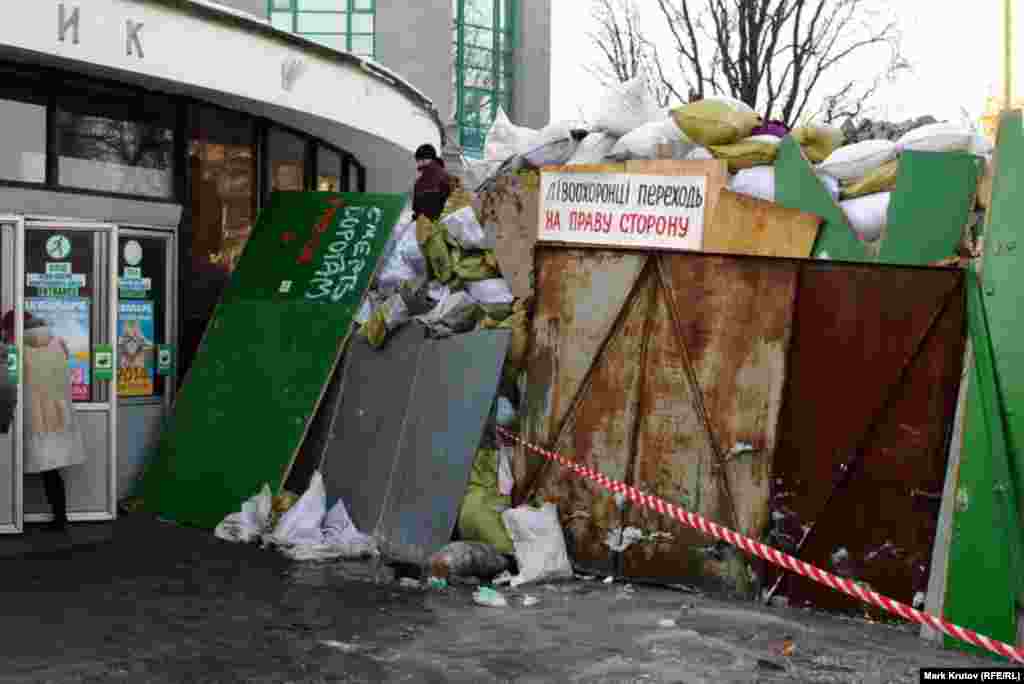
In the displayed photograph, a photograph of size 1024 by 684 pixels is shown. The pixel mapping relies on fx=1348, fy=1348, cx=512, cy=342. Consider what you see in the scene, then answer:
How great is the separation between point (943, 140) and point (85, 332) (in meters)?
6.68

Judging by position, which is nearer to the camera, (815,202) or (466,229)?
(815,202)

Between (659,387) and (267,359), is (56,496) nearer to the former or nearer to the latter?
(267,359)

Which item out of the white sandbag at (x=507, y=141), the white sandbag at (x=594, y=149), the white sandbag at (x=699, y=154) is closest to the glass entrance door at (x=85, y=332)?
the white sandbag at (x=507, y=141)

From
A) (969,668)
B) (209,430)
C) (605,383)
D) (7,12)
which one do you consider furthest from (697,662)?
(7,12)

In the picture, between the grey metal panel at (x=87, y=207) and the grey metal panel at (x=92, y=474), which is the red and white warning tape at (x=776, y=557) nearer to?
the grey metal panel at (x=92, y=474)

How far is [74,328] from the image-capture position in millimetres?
10781

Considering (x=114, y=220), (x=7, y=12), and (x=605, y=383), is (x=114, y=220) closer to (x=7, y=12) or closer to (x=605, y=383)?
(x=7, y=12)

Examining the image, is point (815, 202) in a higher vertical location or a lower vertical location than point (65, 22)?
lower

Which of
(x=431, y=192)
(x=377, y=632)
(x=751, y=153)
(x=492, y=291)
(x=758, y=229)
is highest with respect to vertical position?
(x=751, y=153)

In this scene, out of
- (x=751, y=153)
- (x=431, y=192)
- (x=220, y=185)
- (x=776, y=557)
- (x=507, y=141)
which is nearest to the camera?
(x=776, y=557)

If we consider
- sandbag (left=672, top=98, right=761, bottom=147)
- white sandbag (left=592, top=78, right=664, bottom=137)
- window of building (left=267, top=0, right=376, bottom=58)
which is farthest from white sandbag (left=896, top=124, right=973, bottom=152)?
window of building (left=267, top=0, right=376, bottom=58)

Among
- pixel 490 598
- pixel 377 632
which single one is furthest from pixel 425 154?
pixel 377 632

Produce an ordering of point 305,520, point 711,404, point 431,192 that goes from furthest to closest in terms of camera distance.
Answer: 1. point 431,192
2. point 305,520
3. point 711,404

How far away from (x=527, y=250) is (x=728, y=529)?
270 centimetres
